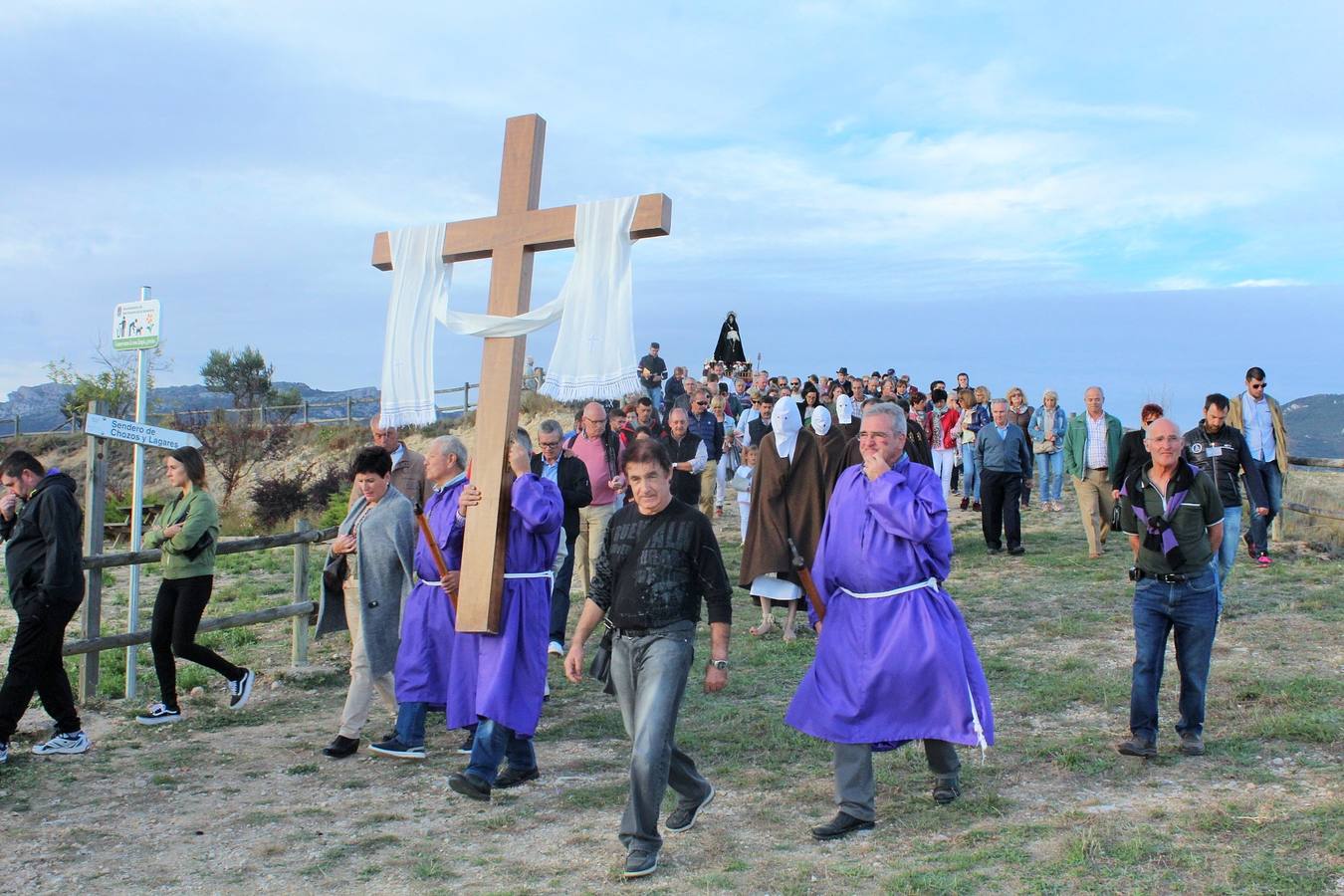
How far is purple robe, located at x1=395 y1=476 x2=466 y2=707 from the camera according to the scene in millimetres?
6285

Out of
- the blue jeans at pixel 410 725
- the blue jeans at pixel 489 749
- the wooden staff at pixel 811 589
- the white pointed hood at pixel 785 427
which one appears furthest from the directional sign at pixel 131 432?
the wooden staff at pixel 811 589

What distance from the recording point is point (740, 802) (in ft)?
18.6

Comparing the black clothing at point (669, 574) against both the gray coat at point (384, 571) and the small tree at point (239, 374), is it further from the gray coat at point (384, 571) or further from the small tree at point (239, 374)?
the small tree at point (239, 374)

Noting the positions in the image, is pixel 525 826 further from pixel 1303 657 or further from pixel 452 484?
pixel 1303 657

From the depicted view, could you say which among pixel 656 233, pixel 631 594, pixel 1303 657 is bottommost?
pixel 1303 657

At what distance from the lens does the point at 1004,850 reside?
Answer: 4.86 metres

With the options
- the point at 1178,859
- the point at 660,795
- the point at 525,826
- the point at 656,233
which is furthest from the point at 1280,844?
the point at 656,233

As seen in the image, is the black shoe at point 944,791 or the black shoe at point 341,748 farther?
the black shoe at point 341,748

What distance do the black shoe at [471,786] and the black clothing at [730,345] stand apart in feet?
78.1

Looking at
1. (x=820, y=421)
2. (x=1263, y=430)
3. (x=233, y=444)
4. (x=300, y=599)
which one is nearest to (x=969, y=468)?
(x=1263, y=430)

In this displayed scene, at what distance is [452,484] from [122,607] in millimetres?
7975

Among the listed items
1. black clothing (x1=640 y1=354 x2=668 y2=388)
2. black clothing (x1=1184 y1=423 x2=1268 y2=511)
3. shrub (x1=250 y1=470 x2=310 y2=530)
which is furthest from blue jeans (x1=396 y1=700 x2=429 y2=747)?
shrub (x1=250 y1=470 x2=310 y2=530)

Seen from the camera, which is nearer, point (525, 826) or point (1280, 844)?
point (1280, 844)

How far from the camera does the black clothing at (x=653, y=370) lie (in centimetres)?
2212
